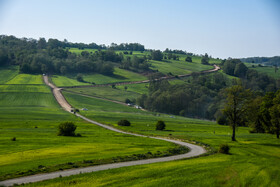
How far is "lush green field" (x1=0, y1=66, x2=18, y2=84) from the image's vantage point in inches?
6646

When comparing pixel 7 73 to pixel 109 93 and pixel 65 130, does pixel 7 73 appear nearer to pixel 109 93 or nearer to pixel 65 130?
pixel 109 93

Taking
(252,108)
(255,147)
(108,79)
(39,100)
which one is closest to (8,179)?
(255,147)

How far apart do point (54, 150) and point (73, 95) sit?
109548 mm

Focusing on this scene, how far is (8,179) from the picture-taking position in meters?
27.9

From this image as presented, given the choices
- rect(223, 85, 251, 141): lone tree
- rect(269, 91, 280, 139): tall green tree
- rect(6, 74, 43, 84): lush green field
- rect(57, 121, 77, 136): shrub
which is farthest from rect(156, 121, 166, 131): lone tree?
rect(6, 74, 43, 84): lush green field

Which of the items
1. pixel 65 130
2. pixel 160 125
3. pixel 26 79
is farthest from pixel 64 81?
pixel 65 130

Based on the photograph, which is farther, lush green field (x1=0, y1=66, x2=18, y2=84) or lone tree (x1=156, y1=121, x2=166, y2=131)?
lush green field (x1=0, y1=66, x2=18, y2=84)

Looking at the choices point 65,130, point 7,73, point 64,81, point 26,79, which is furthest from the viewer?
point 7,73

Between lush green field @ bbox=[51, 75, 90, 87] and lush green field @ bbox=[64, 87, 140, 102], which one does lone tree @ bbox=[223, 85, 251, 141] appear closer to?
lush green field @ bbox=[64, 87, 140, 102]

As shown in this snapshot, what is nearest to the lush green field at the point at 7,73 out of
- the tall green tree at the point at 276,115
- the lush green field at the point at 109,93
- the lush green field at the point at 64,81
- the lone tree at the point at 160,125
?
the lush green field at the point at 64,81

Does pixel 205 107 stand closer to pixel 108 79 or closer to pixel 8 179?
pixel 108 79

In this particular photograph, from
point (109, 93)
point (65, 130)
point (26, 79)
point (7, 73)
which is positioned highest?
point (7, 73)

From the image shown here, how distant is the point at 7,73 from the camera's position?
18600 cm

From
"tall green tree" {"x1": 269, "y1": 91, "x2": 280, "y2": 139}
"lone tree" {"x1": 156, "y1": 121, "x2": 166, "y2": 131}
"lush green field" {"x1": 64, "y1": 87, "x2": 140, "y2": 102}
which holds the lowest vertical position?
"lone tree" {"x1": 156, "y1": 121, "x2": 166, "y2": 131}
